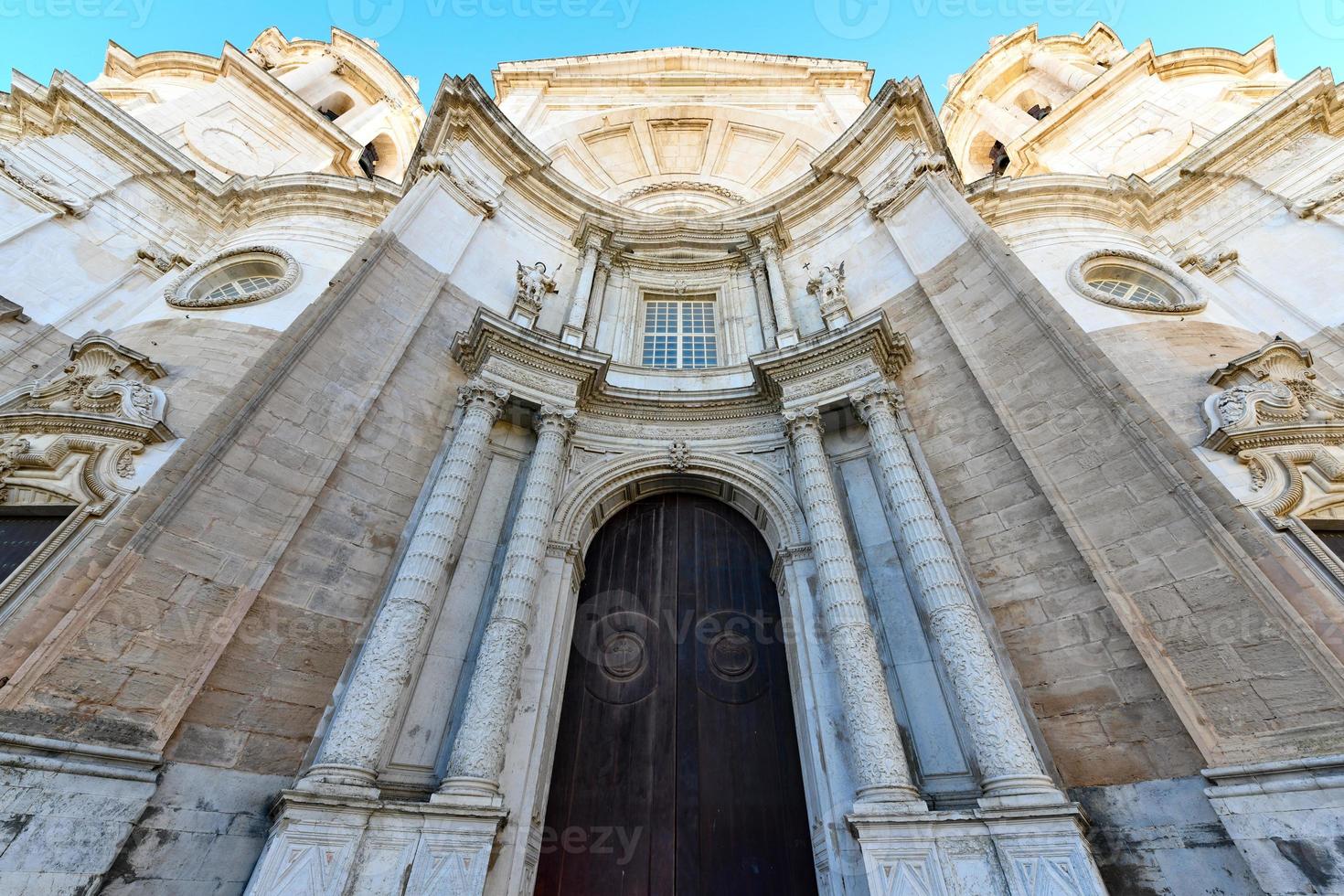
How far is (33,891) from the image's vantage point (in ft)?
15.8

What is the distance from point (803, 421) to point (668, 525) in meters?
3.04

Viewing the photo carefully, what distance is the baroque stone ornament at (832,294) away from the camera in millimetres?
12516

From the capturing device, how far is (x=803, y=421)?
34.3 feet

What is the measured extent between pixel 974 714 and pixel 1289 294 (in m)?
13.1

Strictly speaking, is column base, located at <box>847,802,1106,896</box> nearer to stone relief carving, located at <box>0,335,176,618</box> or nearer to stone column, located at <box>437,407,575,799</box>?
stone column, located at <box>437,407,575,799</box>

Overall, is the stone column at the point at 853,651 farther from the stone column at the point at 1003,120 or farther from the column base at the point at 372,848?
the stone column at the point at 1003,120

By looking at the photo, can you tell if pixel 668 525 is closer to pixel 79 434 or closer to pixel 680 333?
pixel 680 333

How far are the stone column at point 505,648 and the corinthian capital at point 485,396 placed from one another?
1095 millimetres

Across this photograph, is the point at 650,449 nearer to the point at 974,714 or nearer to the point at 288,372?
the point at 288,372

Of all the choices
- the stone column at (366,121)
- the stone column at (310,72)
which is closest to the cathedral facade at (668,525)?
the stone column at (366,121)

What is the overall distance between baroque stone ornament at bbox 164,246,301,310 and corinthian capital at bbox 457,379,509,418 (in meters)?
5.38

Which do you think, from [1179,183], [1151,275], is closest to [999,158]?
[1179,183]

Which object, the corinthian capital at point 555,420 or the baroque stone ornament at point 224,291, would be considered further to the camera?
the baroque stone ornament at point 224,291

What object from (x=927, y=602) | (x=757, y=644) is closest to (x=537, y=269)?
(x=757, y=644)
